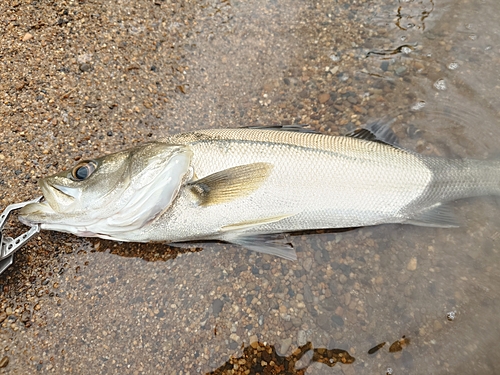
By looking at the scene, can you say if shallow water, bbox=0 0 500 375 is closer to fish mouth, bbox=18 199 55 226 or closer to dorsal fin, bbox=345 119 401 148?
dorsal fin, bbox=345 119 401 148

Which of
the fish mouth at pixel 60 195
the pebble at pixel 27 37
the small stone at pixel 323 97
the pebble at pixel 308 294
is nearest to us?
the fish mouth at pixel 60 195

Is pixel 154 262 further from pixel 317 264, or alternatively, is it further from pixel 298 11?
pixel 298 11

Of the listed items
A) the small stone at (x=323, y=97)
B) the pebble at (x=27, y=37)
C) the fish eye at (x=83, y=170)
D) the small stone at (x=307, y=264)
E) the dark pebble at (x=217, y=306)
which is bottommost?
the small stone at (x=307, y=264)

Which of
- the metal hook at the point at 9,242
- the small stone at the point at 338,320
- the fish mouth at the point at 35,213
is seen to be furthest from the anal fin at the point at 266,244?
the metal hook at the point at 9,242

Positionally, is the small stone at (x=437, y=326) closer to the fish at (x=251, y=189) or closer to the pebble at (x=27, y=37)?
the fish at (x=251, y=189)

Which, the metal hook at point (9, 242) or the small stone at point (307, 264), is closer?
the metal hook at point (9, 242)

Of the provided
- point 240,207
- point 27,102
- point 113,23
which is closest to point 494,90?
point 240,207

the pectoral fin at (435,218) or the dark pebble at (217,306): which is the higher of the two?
the dark pebble at (217,306)

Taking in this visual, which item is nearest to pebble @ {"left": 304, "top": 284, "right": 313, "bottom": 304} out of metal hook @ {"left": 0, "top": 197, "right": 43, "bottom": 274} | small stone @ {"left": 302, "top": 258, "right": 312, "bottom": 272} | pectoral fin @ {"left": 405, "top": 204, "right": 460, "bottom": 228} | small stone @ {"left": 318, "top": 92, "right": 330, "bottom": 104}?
small stone @ {"left": 302, "top": 258, "right": 312, "bottom": 272}
